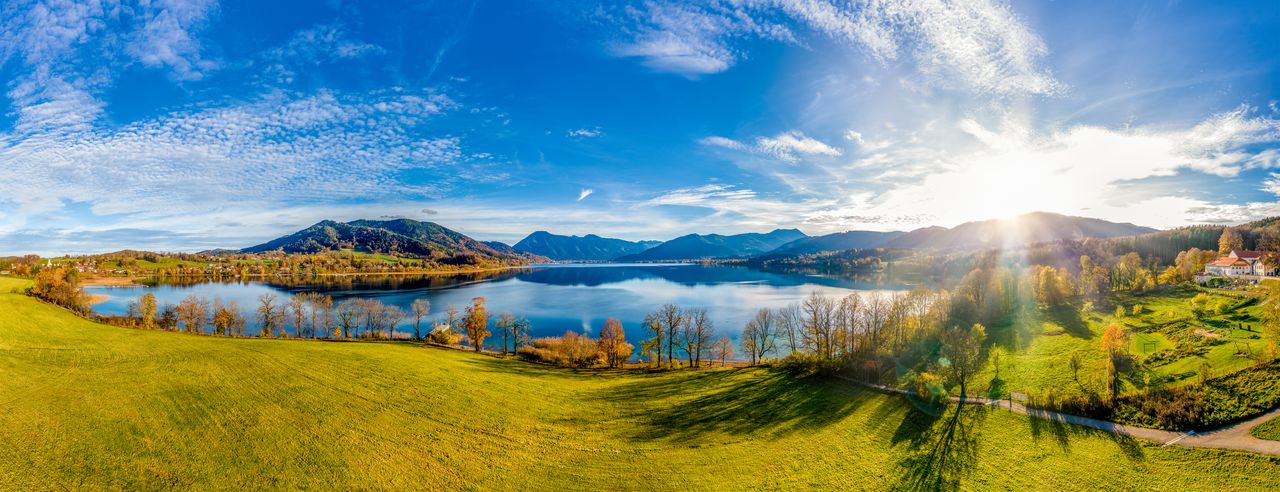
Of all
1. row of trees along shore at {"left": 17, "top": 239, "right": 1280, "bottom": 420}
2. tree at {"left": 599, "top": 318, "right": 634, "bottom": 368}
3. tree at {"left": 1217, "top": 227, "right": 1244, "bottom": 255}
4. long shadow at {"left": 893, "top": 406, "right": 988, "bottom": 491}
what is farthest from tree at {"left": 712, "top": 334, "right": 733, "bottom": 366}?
tree at {"left": 1217, "top": 227, "right": 1244, "bottom": 255}

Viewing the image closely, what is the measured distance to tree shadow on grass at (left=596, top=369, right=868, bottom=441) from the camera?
1225 inches

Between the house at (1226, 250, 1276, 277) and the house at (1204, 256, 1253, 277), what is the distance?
0.45m

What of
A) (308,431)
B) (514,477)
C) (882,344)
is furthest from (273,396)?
(882,344)

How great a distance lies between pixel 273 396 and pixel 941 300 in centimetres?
8385

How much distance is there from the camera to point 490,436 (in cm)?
2783

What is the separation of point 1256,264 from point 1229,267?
623cm

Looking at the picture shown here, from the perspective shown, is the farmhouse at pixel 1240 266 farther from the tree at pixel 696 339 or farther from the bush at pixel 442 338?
the bush at pixel 442 338

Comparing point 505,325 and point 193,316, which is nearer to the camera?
point 505,325

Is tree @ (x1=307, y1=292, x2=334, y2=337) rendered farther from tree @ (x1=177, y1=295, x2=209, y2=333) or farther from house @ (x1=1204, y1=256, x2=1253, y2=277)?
house @ (x1=1204, y1=256, x2=1253, y2=277)

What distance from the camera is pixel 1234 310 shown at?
172ft

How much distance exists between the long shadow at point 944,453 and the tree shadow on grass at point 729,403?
18.9ft

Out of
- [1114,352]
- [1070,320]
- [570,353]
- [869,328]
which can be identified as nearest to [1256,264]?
[1070,320]

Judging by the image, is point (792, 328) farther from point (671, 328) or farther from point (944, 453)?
point (944, 453)

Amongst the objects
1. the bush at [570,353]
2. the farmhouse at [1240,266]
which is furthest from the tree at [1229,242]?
the bush at [570,353]
